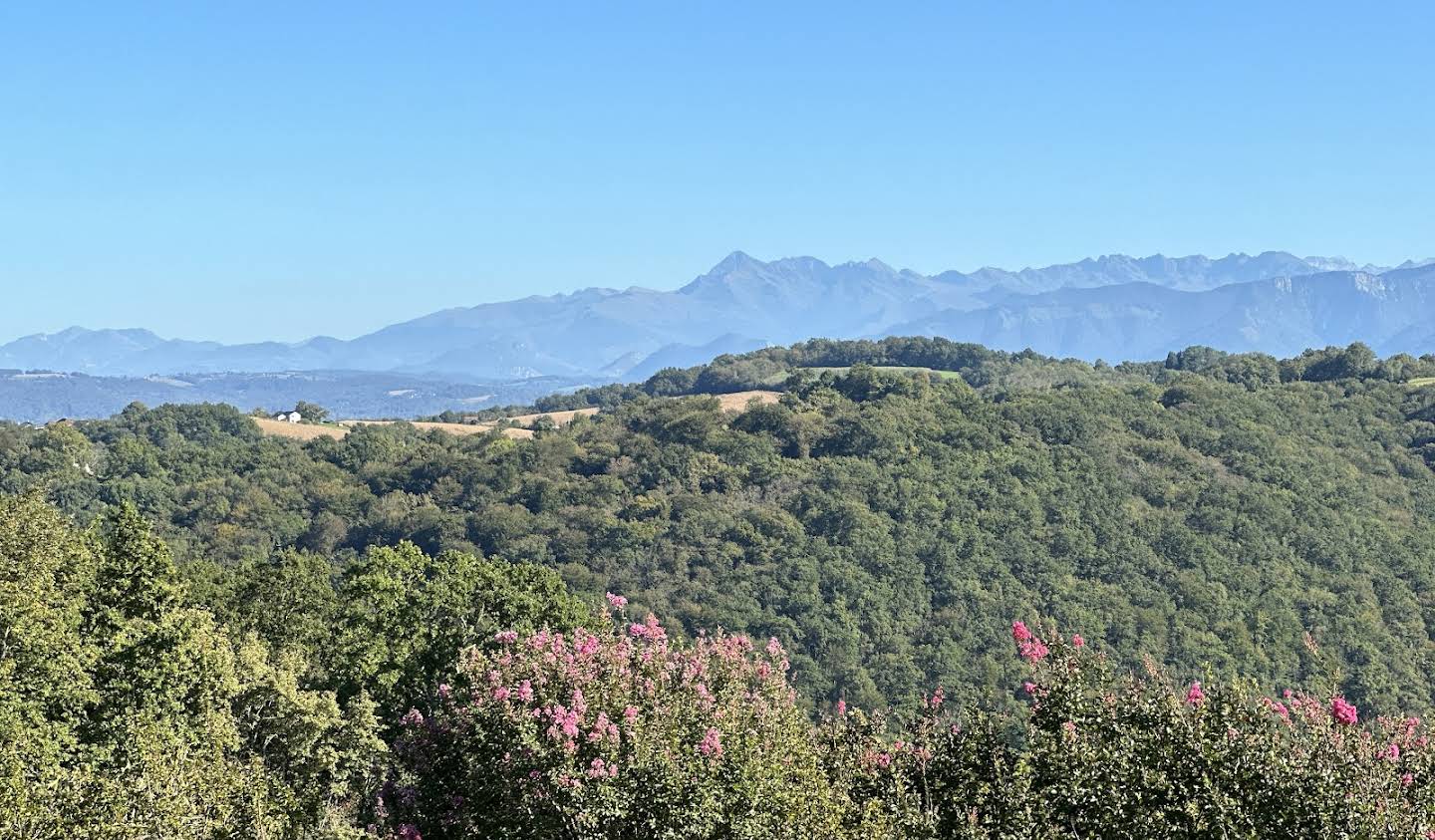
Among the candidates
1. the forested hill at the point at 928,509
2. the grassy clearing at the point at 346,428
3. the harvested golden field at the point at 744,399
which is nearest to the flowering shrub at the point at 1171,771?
the forested hill at the point at 928,509

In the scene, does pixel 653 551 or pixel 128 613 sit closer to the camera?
pixel 128 613

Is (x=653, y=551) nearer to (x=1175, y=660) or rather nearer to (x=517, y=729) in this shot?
(x=1175, y=660)

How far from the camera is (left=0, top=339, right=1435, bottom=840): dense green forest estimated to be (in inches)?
704

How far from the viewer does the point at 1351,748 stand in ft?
48.1

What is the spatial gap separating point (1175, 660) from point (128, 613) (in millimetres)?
48749

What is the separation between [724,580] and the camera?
240 ft

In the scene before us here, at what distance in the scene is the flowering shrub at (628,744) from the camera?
15430 mm

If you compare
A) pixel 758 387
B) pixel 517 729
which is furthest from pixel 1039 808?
pixel 758 387

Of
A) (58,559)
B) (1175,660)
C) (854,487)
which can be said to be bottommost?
(1175,660)

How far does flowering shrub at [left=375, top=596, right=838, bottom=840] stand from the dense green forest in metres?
0.08

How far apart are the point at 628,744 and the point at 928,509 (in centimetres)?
6353

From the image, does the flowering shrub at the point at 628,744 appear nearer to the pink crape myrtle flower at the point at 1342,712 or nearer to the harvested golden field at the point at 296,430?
the pink crape myrtle flower at the point at 1342,712

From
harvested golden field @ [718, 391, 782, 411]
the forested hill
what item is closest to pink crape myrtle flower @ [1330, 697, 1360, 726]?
the forested hill

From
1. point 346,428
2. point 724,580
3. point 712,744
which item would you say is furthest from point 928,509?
point 346,428
